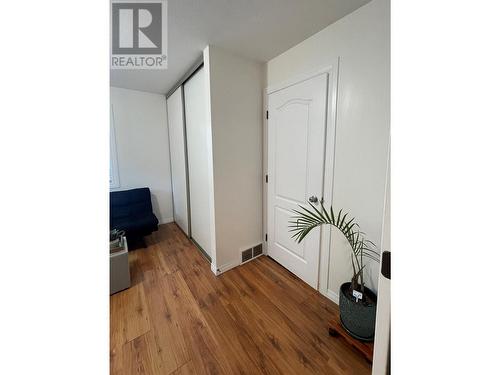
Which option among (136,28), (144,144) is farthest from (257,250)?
(144,144)

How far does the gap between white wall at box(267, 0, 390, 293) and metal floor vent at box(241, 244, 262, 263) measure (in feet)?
3.17

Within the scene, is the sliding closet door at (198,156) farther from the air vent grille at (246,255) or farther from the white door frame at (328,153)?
the white door frame at (328,153)

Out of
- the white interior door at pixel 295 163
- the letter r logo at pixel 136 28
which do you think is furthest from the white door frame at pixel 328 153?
the letter r logo at pixel 136 28

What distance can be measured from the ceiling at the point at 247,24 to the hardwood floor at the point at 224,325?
228 centimetres

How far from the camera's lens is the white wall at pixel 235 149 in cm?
190

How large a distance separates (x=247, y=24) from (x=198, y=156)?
1.39m

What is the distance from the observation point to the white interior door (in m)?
1.68

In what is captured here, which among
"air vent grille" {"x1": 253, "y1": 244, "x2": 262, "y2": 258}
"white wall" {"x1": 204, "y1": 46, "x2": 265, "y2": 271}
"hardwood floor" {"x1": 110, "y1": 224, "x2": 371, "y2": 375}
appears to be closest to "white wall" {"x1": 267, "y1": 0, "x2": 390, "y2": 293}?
"hardwood floor" {"x1": 110, "y1": 224, "x2": 371, "y2": 375}

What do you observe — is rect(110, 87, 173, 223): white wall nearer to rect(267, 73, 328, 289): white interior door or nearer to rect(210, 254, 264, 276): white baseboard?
rect(210, 254, 264, 276): white baseboard

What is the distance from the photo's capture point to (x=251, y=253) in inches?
93.1

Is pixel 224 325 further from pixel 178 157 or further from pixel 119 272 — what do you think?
pixel 178 157

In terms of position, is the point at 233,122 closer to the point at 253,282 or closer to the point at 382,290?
the point at 253,282

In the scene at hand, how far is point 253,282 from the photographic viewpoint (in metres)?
1.99

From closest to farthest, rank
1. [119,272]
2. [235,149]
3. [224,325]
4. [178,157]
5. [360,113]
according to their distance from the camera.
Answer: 1. [360,113]
2. [224,325]
3. [119,272]
4. [235,149]
5. [178,157]
